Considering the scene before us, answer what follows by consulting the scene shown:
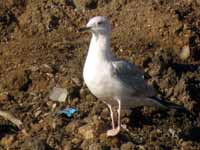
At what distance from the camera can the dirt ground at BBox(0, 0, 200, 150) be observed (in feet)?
31.1

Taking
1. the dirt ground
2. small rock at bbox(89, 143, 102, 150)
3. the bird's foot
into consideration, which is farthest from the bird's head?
small rock at bbox(89, 143, 102, 150)

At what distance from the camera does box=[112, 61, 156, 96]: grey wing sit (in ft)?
30.6

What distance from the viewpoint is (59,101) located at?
402 inches

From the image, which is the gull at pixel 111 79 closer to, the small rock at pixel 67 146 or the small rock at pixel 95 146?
the small rock at pixel 95 146

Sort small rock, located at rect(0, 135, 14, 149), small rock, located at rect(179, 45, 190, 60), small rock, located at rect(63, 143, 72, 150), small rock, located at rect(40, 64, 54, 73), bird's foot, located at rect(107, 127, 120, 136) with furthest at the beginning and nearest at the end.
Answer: small rock, located at rect(179, 45, 190, 60)
small rock, located at rect(40, 64, 54, 73)
small rock, located at rect(0, 135, 14, 149)
bird's foot, located at rect(107, 127, 120, 136)
small rock, located at rect(63, 143, 72, 150)

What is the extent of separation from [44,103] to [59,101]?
171mm

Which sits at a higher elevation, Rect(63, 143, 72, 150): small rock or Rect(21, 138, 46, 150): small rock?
Rect(21, 138, 46, 150): small rock

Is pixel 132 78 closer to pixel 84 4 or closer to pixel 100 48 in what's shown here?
pixel 100 48

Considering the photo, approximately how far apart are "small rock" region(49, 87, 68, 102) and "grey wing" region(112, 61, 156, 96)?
3.18 feet

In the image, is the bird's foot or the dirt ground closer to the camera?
the bird's foot

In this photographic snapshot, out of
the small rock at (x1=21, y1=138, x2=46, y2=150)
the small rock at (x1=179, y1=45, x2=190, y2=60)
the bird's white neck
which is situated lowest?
the small rock at (x1=179, y1=45, x2=190, y2=60)

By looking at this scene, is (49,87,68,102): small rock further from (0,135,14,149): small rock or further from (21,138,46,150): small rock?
(21,138,46,150): small rock

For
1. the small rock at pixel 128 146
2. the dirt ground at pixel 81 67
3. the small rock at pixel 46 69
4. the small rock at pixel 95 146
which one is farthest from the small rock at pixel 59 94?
the small rock at pixel 128 146

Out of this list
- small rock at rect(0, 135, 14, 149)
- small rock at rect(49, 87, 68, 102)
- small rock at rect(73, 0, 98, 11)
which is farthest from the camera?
small rock at rect(73, 0, 98, 11)
